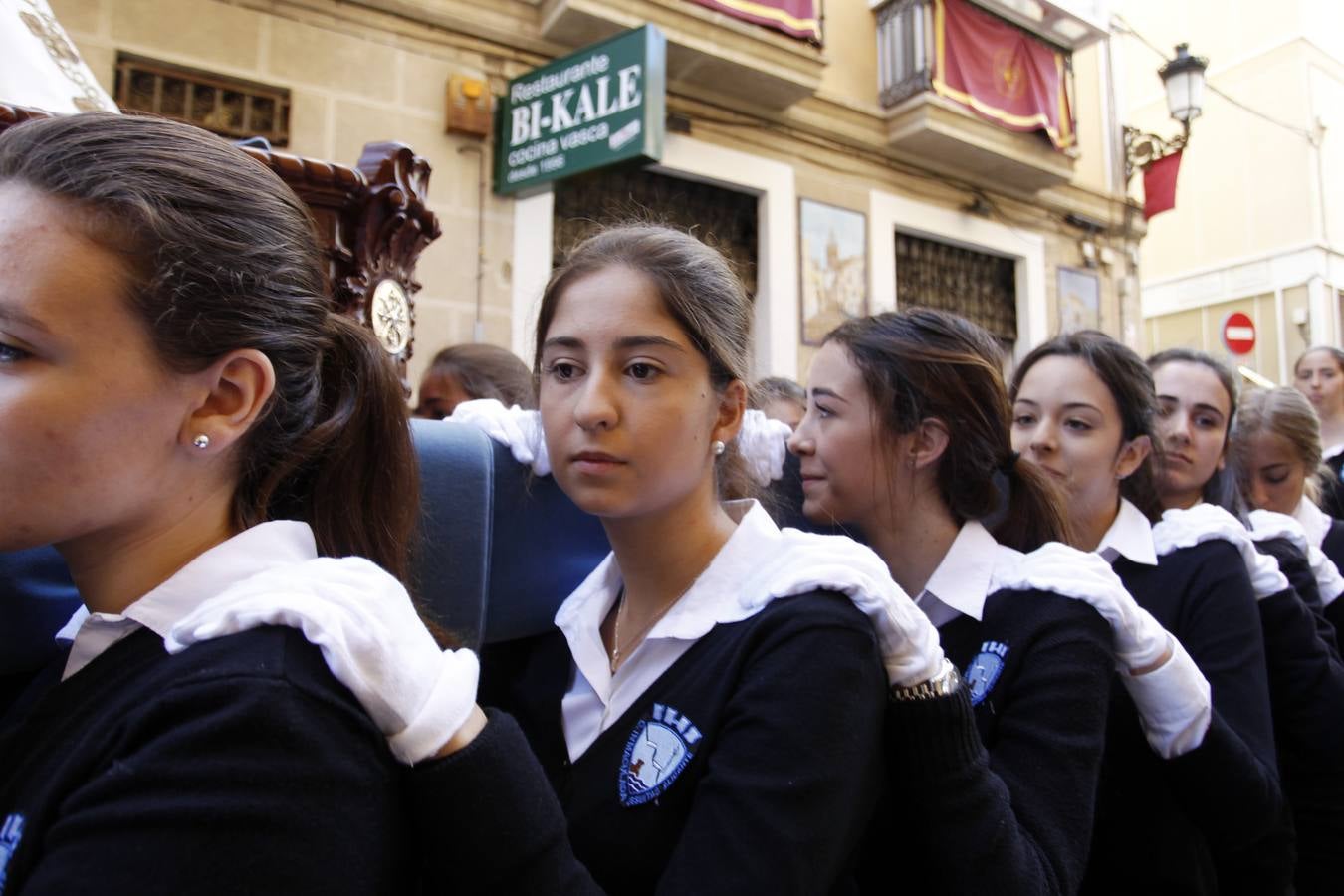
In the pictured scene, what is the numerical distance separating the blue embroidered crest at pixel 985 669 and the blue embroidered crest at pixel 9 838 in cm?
117

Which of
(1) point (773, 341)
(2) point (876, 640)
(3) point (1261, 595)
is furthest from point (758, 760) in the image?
(1) point (773, 341)

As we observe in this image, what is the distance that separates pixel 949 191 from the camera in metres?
8.11

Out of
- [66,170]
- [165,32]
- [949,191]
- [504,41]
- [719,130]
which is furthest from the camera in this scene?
[949,191]

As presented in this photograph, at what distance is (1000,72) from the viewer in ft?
26.4

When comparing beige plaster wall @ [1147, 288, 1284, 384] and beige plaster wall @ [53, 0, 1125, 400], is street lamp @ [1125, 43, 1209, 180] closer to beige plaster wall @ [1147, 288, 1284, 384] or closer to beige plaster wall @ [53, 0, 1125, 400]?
beige plaster wall @ [1147, 288, 1284, 384]

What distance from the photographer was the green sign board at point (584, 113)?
4.92m

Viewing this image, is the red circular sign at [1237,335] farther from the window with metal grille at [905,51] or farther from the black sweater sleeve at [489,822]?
the black sweater sleeve at [489,822]

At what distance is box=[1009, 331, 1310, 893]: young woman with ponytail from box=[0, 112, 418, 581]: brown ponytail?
122cm

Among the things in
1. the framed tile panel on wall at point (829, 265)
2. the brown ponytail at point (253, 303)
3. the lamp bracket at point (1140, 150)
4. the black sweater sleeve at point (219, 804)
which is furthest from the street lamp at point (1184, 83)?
the black sweater sleeve at point (219, 804)

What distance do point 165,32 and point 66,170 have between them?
4616mm

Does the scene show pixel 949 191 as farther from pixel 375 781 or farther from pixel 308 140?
pixel 375 781

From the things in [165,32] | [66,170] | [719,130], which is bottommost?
[66,170]

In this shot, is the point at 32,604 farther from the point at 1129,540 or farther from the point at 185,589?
the point at 1129,540

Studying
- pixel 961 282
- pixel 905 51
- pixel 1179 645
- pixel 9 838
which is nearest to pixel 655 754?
pixel 9 838
